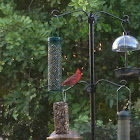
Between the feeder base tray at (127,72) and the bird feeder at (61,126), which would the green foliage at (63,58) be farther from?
the feeder base tray at (127,72)

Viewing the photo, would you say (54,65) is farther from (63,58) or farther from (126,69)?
(63,58)

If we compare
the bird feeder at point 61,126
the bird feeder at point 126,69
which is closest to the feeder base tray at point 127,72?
the bird feeder at point 126,69

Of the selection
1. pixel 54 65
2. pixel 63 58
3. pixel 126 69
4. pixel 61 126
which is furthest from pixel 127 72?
pixel 63 58

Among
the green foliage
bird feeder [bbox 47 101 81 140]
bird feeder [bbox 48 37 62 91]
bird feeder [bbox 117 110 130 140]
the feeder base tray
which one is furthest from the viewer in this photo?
the green foliage

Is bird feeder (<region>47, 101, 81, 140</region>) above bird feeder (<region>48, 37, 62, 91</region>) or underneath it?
underneath

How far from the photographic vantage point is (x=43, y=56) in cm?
960

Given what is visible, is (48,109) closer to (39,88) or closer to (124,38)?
(39,88)

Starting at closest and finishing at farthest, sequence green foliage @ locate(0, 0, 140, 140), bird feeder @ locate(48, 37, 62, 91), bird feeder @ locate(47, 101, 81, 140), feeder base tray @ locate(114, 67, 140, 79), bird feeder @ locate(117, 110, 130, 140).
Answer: feeder base tray @ locate(114, 67, 140, 79) < bird feeder @ locate(117, 110, 130, 140) < bird feeder @ locate(47, 101, 81, 140) < bird feeder @ locate(48, 37, 62, 91) < green foliage @ locate(0, 0, 140, 140)

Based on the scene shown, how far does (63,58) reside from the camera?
9875mm

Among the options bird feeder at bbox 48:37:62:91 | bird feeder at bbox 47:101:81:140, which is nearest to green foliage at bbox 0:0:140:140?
bird feeder at bbox 48:37:62:91

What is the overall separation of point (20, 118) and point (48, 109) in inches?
21.3

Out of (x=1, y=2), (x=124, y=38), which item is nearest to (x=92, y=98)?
(x=124, y=38)

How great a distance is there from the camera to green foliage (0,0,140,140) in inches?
362

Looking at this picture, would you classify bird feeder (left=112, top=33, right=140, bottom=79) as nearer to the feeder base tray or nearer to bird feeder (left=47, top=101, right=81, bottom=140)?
the feeder base tray
